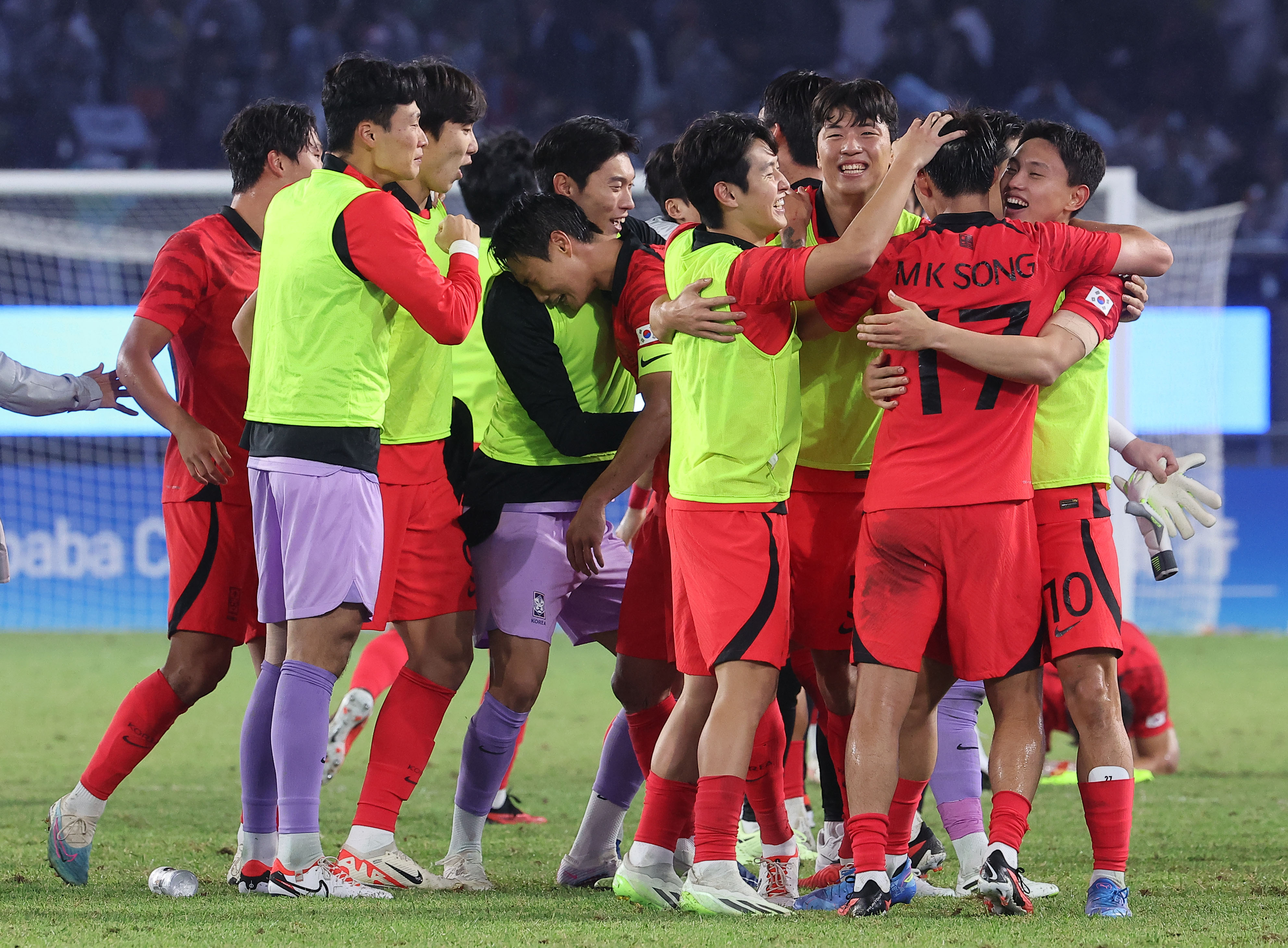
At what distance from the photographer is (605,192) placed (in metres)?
4.13

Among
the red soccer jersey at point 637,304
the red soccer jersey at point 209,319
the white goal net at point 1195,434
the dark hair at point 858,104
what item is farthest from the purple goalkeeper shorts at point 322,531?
the white goal net at point 1195,434

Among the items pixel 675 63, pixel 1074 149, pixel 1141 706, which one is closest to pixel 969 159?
pixel 1074 149

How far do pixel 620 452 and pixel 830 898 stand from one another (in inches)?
49.9

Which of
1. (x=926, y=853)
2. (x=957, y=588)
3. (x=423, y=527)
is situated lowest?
(x=926, y=853)

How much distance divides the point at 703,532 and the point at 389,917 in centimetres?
115

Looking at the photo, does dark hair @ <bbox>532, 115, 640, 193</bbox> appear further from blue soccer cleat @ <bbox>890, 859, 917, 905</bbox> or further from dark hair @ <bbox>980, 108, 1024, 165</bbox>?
blue soccer cleat @ <bbox>890, 859, 917, 905</bbox>

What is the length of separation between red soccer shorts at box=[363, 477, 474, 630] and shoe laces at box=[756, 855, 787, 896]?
1.07 m

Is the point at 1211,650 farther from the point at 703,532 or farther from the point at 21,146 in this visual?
the point at 21,146

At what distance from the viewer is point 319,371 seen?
351 centimetres

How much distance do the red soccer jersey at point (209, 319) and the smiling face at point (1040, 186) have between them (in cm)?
A: 219

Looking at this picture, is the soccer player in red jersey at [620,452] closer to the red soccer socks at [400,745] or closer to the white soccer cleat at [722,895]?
the red soccer socks at [400,745]

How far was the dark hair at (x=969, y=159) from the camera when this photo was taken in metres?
3.40

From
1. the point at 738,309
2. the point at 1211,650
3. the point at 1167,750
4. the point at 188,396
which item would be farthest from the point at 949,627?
the point at 1211,650

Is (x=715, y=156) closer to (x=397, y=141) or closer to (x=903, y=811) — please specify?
(x=397, y=141)
